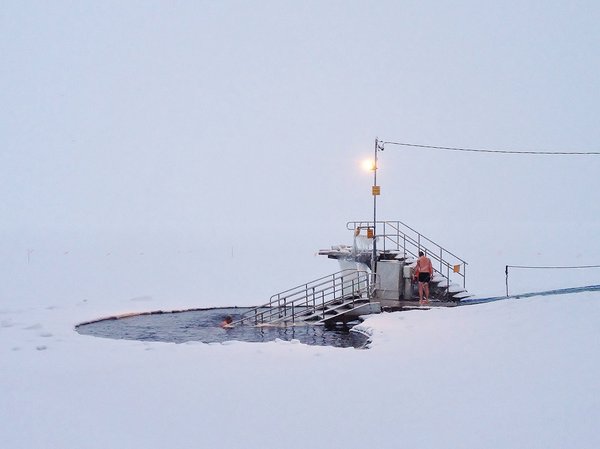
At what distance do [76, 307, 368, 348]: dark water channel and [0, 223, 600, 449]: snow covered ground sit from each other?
7.16ft

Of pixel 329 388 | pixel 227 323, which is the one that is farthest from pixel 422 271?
pixel 329 388

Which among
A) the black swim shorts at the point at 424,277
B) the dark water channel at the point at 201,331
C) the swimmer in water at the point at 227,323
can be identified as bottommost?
the dark water channel at the point at 201,331

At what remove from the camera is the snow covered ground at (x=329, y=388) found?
7.66 metres

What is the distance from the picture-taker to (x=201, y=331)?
19078 millimetres

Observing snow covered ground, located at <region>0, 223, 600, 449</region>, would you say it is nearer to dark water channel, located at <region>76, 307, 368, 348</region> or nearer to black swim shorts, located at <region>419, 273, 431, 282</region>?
dark water channel, located at <region>76, 307, 368, 348</region>

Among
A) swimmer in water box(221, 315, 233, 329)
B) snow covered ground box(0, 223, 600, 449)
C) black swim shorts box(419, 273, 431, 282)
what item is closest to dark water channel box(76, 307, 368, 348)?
swimmer in water box(221, 315, 233, 329)

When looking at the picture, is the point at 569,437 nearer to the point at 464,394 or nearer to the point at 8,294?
the point at 464,394

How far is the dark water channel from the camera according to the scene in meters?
17.3

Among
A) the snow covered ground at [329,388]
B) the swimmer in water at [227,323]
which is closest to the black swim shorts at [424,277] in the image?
the snow covered ground at [329,388]

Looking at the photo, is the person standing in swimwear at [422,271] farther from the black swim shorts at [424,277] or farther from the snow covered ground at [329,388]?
the snow covered ground at [329,388]

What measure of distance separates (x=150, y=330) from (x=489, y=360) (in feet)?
39.1

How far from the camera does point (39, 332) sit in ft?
52.1

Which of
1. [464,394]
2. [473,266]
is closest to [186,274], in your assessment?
[473,266]

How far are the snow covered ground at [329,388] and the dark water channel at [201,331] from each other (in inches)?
85.9
